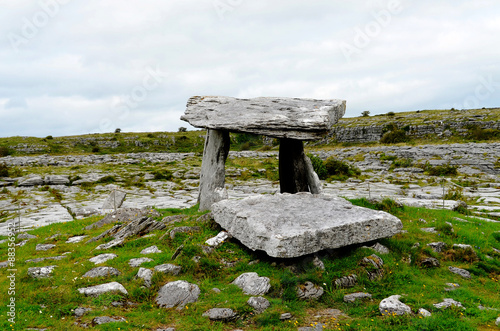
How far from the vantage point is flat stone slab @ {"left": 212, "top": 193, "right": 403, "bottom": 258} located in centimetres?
873

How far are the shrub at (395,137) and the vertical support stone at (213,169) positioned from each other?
45.2 meters

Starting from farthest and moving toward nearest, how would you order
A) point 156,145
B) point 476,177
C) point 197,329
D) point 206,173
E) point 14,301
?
1. point 156,145
2. point 476,177
3. point 206,173
4. point 14,301
5. point 197,329

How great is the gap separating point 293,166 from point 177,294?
8.93 meters

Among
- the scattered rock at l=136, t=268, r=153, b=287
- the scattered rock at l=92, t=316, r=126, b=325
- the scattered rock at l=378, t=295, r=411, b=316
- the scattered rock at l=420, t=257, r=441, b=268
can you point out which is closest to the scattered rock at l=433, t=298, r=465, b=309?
the scattered rock at l=378, t=295, r=411, b=316

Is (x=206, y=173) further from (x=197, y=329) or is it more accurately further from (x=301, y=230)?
(x=197, y=329)

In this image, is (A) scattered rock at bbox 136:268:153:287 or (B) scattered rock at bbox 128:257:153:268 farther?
(B) scattered rock at bbox 128:257:153:268

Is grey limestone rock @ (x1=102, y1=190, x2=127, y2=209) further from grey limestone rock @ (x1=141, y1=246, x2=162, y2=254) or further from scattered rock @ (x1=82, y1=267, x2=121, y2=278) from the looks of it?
scattered rock @ (x1=82, y1=267, x2=121, y2=278)

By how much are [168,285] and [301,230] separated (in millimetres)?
3499

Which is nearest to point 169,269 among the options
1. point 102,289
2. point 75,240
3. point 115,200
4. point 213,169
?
point 102,289

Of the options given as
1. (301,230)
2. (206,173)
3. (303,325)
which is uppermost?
(206,173)

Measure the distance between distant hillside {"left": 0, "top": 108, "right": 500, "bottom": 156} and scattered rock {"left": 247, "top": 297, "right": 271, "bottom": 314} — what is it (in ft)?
128

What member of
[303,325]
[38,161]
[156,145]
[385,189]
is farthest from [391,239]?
[156,145]

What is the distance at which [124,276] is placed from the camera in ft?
28.3

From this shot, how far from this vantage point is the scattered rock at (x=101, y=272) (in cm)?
877
